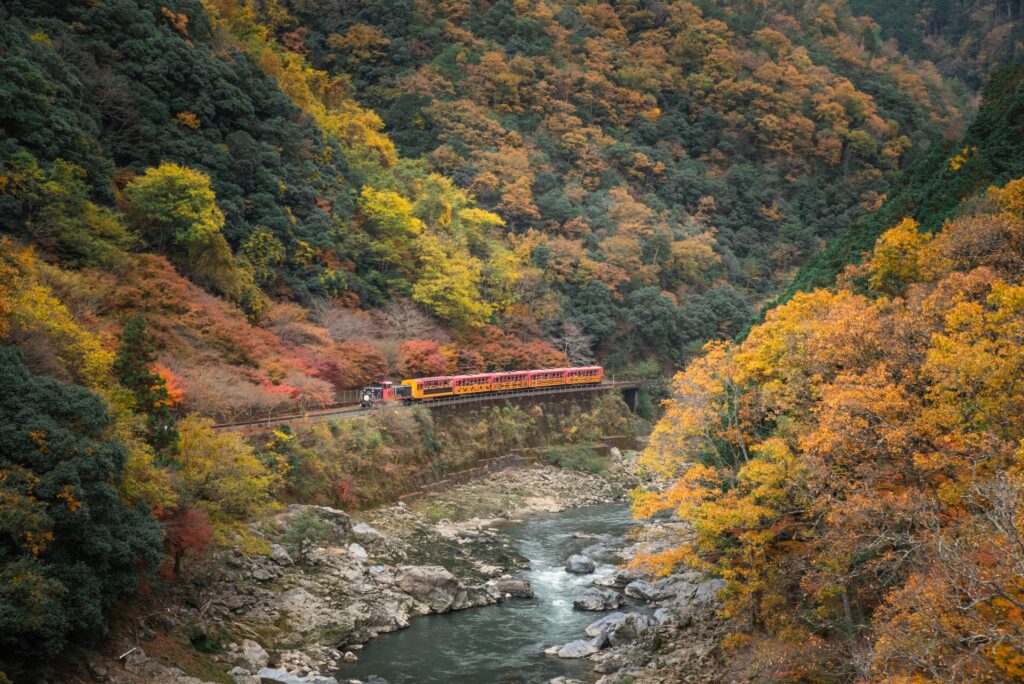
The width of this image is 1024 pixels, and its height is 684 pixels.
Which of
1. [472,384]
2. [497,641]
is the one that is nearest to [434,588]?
[497,641]

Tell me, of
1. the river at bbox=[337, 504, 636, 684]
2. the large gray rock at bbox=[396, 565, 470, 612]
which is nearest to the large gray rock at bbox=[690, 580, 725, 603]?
the river at bbox=[337, 504, 636, 684]

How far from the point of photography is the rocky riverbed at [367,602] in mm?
18062

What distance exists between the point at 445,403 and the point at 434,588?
54.0 feet

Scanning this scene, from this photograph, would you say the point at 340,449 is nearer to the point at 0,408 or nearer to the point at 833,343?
the point at 0,408

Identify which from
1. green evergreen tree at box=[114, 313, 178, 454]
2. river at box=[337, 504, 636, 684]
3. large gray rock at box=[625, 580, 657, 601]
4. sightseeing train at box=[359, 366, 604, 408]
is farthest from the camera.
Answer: sightseeing train at box=[359, 366, 604, 408]

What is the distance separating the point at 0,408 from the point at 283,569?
32.5ft

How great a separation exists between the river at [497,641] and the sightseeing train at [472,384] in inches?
464

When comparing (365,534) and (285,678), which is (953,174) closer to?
(365,534)

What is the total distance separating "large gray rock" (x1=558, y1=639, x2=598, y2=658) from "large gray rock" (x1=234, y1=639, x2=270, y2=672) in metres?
7.23

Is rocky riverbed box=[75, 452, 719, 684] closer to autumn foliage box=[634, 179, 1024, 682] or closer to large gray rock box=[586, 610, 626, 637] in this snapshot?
large gray rock box=[586, 610, 626, 637]

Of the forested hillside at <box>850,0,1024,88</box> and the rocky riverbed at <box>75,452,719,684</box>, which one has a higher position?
the forested hillside at <box>850,0,1024,88</box>

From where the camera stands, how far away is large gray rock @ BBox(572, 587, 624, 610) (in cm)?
2376

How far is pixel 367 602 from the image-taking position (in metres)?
22.4

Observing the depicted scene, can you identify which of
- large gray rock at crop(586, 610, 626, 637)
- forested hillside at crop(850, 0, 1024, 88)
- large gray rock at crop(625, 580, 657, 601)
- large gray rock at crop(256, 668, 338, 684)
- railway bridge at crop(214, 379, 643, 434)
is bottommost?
large gray rock at crop(625, 580, 657, 601)
